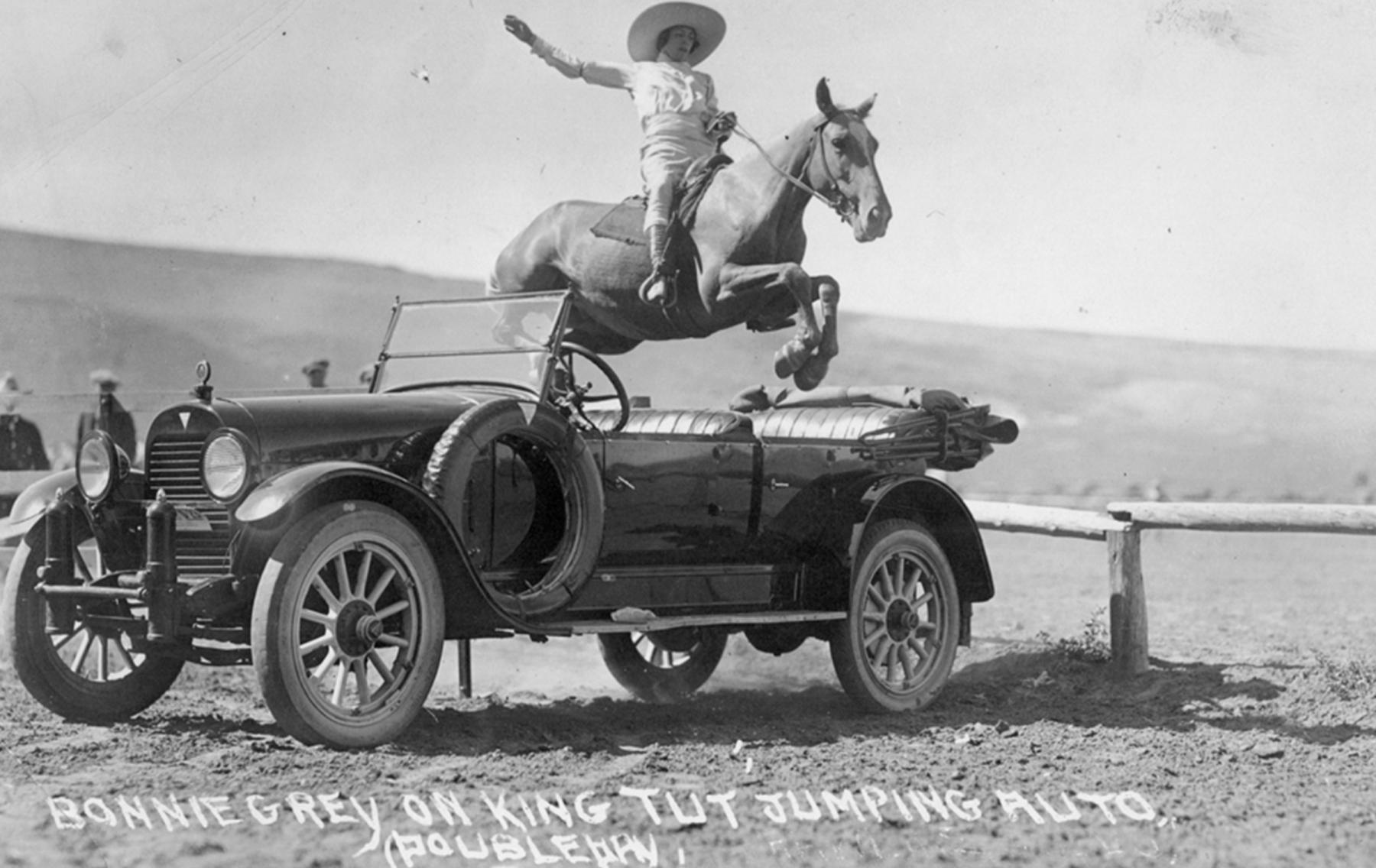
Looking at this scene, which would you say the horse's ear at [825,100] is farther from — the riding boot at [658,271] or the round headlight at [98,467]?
the round headlight at [98,467]

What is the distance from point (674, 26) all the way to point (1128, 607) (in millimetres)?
4562

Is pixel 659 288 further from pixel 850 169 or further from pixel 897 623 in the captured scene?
pixel 897 623

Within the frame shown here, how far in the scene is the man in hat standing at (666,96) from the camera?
32.4 ft

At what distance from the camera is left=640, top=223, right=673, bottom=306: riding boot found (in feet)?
32.4

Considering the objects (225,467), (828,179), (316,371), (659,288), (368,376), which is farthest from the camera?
(316,371)

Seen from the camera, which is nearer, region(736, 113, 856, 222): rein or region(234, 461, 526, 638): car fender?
region(234, 461, 526, 638): car fender

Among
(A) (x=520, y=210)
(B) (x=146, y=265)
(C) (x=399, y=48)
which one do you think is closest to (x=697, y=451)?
(C) (x=399, y=48)

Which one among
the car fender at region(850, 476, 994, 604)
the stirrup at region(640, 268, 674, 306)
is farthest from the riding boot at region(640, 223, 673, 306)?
the car fender at region(850, 476, 994, 604)

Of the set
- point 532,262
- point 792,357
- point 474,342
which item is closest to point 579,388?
point 474,342

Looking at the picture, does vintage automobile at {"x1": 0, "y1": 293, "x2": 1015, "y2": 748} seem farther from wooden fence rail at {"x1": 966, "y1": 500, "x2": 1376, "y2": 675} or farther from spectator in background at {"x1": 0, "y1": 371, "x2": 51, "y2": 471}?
spectator in background at {"x1": 0, "y1": 371, "x2": 51, "y2": 471}

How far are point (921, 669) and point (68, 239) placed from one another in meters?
39.9

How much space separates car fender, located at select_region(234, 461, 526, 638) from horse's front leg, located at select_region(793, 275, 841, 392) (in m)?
3.70

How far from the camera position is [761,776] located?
17.2ft

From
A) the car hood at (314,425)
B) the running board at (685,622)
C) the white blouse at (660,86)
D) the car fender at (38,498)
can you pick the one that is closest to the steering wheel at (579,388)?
the car hood at (314,425)
